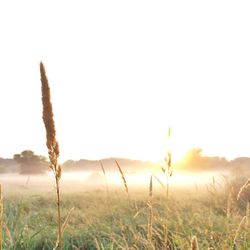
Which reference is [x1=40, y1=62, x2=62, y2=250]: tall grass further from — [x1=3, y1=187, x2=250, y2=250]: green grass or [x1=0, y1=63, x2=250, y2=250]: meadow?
[x1=3, y1=187, x2=250, y2=250]: green grass

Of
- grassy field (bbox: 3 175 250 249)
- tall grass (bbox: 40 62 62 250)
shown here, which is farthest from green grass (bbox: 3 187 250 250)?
tall grass (bbox: 40 62 62 250)

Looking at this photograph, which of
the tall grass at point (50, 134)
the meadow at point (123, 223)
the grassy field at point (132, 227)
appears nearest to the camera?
the tall grass at point (50, 134)

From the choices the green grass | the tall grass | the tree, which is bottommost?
the green grass

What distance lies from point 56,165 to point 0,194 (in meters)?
0.25

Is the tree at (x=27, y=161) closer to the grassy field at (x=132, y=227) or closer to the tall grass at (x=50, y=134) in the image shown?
the grassy field at (x=132, y=227)

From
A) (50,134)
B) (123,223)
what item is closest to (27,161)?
(123,223)

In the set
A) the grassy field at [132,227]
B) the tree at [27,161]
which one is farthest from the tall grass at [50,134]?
the tree at [27,161]

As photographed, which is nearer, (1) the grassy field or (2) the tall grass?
(2) the tall grass

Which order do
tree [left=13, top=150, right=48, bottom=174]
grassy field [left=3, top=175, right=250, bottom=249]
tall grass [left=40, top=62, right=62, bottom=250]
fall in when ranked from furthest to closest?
tree [left=13, top=150, right=48, bottom=174] < grassy field [left=3, top=175, right=250, bottom=249] < tall grass [left=40, top=62, right=62, bottom=250]

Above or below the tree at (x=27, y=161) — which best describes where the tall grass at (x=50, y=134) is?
below

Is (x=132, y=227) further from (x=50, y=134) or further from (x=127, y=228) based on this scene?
(x=50, y=134)

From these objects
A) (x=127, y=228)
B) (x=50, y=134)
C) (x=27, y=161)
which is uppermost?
(x=27, y=161)

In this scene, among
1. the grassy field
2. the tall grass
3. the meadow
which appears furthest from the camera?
the grassy field

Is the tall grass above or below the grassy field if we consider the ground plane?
above
